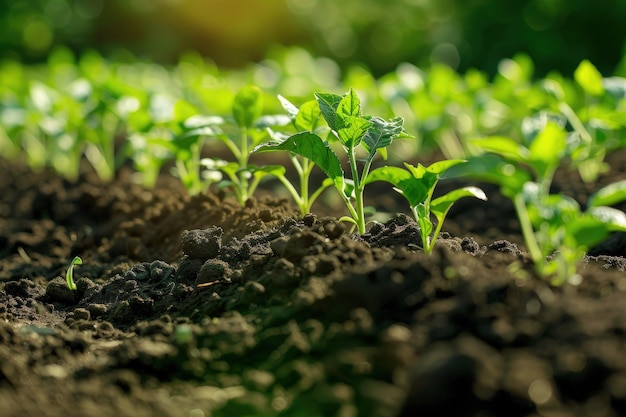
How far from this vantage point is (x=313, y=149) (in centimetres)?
261

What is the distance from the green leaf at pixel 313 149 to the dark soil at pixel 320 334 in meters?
0.20

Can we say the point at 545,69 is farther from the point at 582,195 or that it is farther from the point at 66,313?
the point at 66,313

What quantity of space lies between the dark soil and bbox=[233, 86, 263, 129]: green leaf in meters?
0.69


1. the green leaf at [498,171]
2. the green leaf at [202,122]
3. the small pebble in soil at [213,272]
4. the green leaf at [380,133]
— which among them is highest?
the green leaf at [498,171]

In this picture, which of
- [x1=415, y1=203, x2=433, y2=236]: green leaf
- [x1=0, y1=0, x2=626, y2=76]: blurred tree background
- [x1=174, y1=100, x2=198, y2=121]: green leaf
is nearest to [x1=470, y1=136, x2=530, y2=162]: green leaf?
[x1=415, y1=203, x2=433, y2=236]: green leaf

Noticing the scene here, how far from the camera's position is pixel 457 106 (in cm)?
549

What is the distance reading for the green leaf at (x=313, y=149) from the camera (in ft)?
8.43

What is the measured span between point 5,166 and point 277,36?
28.6 feet

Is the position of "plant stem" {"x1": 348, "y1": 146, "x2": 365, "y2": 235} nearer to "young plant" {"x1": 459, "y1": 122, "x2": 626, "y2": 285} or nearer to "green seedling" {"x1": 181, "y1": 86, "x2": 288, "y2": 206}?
"young plant" {"x1": 459, "y1": 122, "x2": 626, "y2": 285}

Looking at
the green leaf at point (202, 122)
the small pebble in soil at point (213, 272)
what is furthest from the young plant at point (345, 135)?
the green leaf at point (202, 122)

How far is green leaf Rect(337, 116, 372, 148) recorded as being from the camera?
99.0 inches

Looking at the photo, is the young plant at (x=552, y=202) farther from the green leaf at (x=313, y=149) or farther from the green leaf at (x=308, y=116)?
the green leaf at (x=308, y=116)

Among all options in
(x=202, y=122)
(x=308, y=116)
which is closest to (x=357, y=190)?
(x=308, y=116)

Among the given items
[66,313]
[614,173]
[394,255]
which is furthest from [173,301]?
[614,173]
